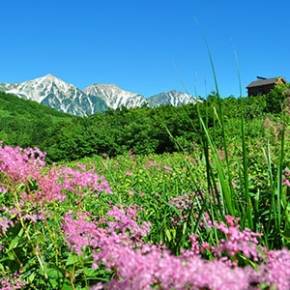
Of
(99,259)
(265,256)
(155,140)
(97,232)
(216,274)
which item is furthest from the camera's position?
(155,140)

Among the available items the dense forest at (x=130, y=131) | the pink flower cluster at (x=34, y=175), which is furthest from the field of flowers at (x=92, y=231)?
the dense forest at (x=130, y=131)

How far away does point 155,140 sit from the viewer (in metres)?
32.5

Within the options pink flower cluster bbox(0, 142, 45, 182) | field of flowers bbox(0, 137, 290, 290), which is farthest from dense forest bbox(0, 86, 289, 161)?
pink flower cluster bbox(0, 142, 45, 182)

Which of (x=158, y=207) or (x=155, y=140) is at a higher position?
(x=155, y=140)

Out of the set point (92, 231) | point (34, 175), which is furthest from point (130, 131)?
point (92, 231)

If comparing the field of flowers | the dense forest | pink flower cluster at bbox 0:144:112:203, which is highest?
the dense forest

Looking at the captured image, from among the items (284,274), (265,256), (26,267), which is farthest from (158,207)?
(284,274)

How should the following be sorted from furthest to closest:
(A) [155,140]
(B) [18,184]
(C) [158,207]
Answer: (A) [155,140], (C) [158,207], (B) [18,184]

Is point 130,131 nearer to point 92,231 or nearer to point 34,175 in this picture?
point 34,175

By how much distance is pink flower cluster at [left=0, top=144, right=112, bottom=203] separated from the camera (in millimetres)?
3027

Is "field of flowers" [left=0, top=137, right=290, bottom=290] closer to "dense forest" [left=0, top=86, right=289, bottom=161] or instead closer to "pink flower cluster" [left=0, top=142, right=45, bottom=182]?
"pink flower cluster" [left=0, top=142, right=45, bottom=182]

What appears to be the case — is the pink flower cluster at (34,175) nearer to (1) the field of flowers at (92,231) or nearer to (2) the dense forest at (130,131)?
(1) the field of flowers at (92,231)

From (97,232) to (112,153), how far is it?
34604 millimetres

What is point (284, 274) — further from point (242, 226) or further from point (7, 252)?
point (7, 252)
